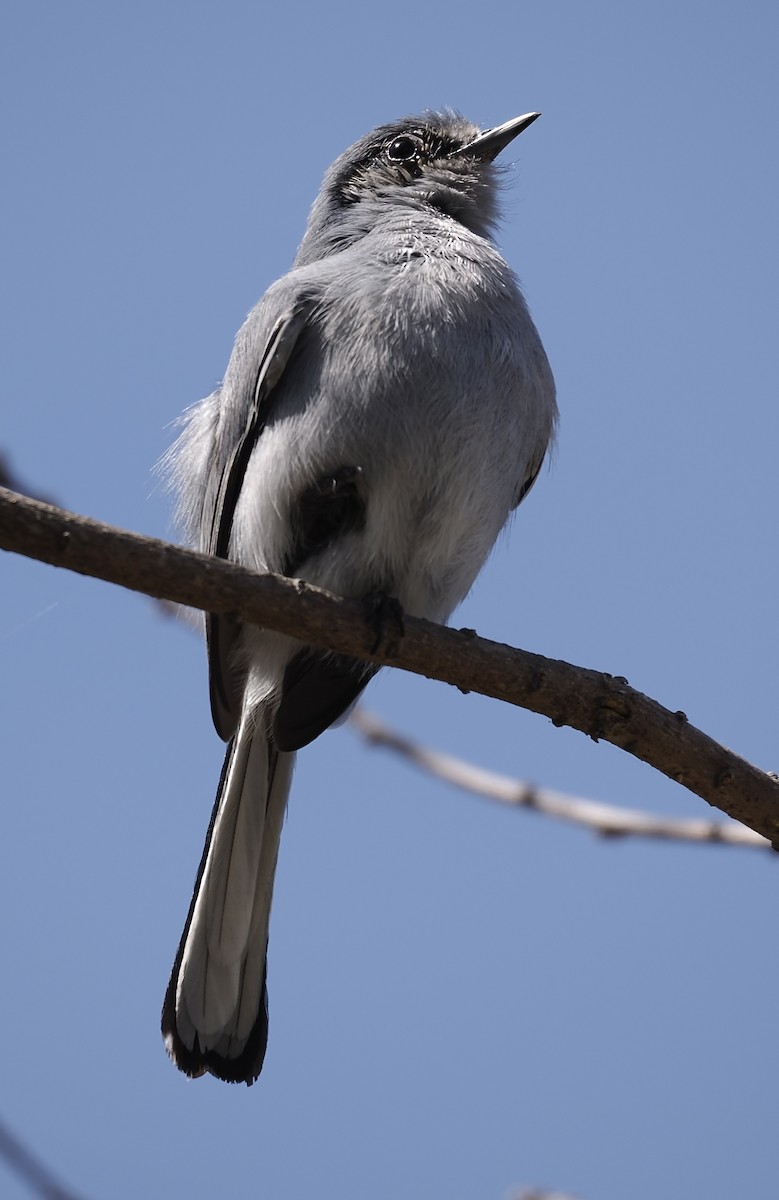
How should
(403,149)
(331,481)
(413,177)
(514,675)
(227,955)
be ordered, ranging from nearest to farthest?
(514,675) → (331,481) → (227,955) → (413,177) → (403,149)

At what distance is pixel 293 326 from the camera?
4.62 meters

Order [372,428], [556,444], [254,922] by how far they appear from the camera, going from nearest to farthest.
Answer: [372,428] < [254,922] < [556,444]

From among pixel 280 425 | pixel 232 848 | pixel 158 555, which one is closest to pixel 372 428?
pixel 280 425

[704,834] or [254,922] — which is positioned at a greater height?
[704,834]

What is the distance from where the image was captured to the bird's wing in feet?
15.1

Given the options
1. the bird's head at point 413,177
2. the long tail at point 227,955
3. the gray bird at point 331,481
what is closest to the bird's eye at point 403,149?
the bird's head at point 413,177

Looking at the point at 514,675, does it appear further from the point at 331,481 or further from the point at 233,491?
the point at 233,491

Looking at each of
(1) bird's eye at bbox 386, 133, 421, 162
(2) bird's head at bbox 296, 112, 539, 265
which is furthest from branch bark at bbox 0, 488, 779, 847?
(1) bird's eye at bbox 386, 133, 421, 162

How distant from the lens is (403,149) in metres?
5.88

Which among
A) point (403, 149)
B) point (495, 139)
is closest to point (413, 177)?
point (403, 149)

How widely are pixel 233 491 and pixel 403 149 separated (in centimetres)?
214

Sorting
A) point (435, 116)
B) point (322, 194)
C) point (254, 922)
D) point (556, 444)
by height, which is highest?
point (435, 116)

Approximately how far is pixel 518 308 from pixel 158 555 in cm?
210

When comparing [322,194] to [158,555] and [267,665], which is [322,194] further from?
[158,555]
